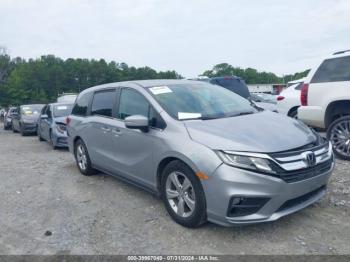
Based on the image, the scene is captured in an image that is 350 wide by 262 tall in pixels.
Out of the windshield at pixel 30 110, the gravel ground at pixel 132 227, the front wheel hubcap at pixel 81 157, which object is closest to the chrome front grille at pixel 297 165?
the gravel ground at pixel 132 227

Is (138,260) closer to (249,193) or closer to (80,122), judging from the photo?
(249,193)

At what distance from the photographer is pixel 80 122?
6051 mm

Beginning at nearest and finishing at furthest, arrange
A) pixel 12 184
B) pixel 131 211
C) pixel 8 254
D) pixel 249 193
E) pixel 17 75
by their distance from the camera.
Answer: pixel 249 193, pixel 8 254, pixel 131 211, pixel 12 184, pixel 17 75

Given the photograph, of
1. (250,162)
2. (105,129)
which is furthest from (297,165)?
(105,129)

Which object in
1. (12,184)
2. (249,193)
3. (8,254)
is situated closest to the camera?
(249,193)

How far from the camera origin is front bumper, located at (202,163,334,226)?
320cm

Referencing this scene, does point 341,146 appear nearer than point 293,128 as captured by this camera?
No

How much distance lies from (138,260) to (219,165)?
118 cm

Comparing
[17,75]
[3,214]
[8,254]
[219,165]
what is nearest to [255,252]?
[219,165]

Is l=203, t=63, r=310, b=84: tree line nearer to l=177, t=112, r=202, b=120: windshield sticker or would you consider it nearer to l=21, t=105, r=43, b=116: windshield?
l=21, t=105, r=43, b=116: windshield

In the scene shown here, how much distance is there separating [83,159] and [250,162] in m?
3.77

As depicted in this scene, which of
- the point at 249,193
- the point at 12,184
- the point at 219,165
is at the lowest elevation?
the point at 12,184

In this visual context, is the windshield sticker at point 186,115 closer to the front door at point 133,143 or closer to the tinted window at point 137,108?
the tinted window at point 137,108

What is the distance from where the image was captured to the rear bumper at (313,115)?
6.32m
